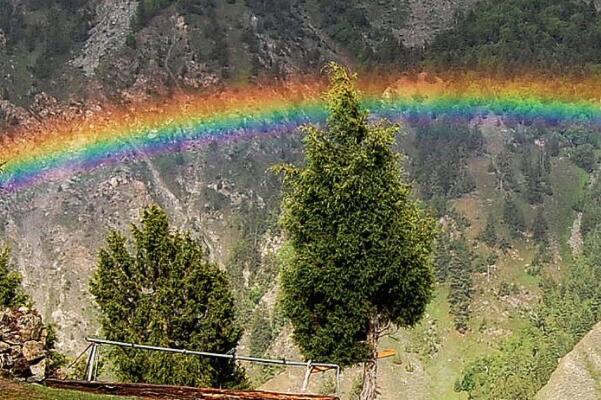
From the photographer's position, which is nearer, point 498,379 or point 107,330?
point 107,330

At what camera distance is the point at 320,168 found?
27.9 m

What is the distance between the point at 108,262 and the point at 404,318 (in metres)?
10.3

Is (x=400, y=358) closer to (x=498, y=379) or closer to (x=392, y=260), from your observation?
(x=498, y=379)

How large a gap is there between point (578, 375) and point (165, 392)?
131156 millimetres

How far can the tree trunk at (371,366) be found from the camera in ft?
90.7

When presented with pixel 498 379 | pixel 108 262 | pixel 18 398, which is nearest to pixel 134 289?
pixel 108 262

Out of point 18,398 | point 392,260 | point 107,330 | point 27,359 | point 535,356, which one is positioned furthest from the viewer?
point 535,356

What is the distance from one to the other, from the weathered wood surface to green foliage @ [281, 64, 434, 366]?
763 cm

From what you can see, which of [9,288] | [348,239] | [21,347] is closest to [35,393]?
[21,347]

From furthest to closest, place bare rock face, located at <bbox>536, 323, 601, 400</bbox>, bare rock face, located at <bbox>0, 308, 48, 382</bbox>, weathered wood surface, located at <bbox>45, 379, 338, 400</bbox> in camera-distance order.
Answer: bare rock face, located at <bbox>536, 323, 601, 400</bbox>
weathered wood surface, located at <bbox>45, 379, 338, 400</bbox>
bare rock face, located at <bbox>0, 308, 48, 382</bbox>

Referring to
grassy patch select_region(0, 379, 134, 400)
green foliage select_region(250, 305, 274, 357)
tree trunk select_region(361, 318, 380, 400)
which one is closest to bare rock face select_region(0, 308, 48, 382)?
grassy patch select_region(0, 379, 134, 400)

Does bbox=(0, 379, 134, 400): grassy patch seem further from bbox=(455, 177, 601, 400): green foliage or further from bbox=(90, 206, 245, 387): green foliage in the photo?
bbox=(455, 177, 601, 400): green foliage

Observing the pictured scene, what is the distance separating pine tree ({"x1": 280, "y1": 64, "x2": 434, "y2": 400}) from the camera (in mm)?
27344

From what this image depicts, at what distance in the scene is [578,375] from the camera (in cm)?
13988
